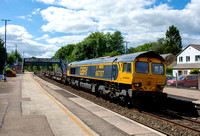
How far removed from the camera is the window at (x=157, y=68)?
1189 cm

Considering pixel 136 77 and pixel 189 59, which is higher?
pixel 189 59

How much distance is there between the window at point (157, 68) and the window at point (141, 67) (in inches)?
19.2

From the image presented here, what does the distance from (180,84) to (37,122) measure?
778 inches

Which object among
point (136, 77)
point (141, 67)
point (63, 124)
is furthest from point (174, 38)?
point (63, 124)

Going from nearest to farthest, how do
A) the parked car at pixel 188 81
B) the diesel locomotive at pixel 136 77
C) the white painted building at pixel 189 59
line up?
1. the diesel locomotive at pixel 136 77
2. the parked car at pixel 188 81
3. the white painted building at pixel 189 59

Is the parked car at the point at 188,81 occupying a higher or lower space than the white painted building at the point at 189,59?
lower

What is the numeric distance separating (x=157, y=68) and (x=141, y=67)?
4.31ft

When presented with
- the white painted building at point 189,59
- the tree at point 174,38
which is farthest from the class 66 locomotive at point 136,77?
the tree at point 174,38

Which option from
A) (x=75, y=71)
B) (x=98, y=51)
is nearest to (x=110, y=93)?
(x=75, y=71)

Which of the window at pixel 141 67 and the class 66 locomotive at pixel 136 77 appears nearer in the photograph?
the class 66 locomotive at pixel 136 77

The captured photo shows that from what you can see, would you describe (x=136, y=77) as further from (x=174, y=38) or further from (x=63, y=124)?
(x=174, y=38)

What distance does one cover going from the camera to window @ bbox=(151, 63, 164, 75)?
1189cm

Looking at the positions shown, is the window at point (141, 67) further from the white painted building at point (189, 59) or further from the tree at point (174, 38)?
the tree at point (174, 38)

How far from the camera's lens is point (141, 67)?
11.5 m
